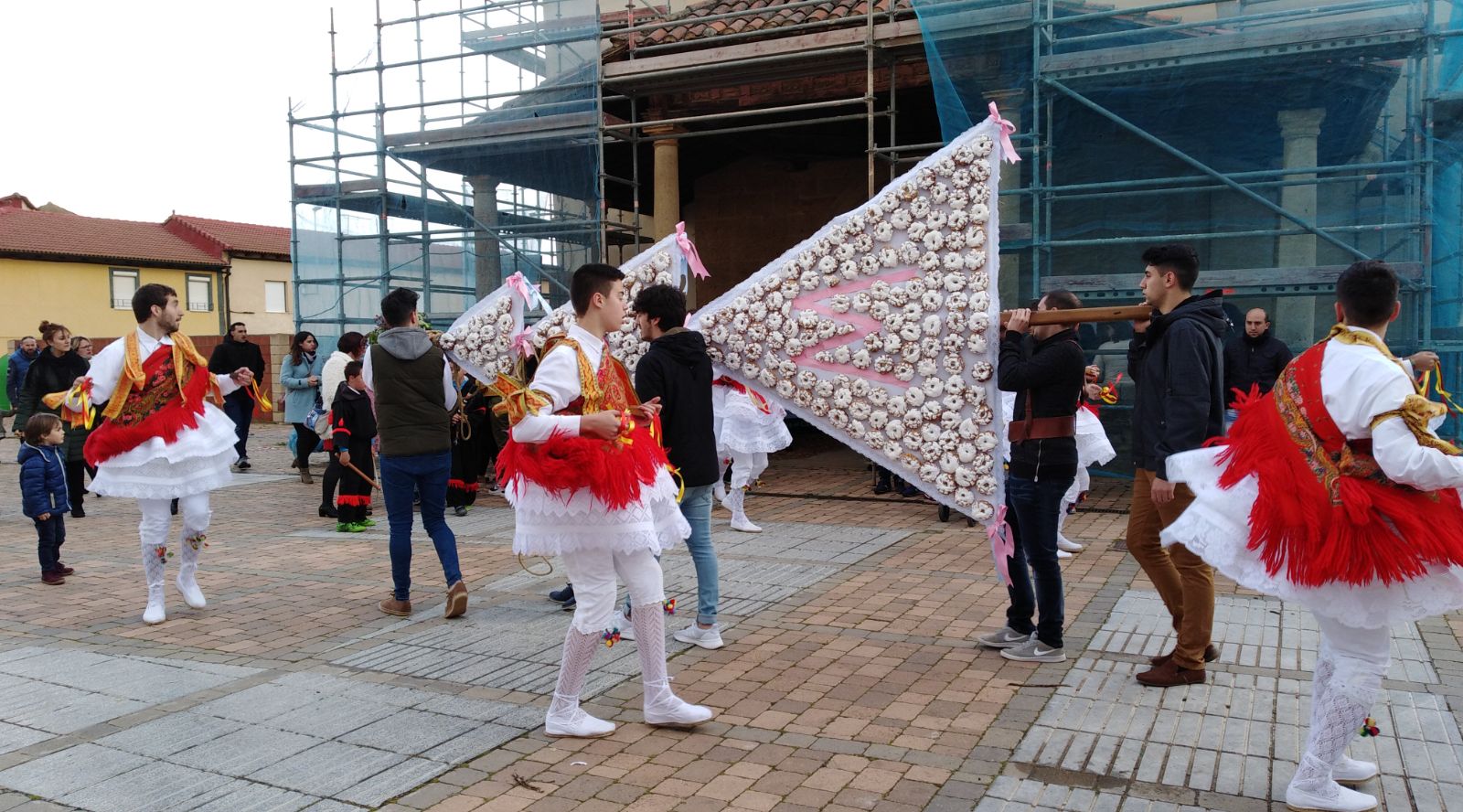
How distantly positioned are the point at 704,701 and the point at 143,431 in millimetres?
3682

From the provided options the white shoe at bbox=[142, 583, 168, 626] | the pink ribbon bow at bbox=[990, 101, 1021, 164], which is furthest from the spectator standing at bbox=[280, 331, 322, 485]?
the pink ribbon bow at bbox=[990, 101, 1021, 164]

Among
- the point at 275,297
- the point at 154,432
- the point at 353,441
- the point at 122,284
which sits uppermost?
the point at 122,284

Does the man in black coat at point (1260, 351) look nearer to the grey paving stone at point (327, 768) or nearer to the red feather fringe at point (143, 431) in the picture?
the grey paving stone at point (327, 768)

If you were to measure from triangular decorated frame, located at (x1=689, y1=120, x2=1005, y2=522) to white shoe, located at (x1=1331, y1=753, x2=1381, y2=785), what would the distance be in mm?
1517

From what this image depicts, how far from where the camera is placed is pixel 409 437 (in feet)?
19.7

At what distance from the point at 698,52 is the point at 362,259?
5.79 meters

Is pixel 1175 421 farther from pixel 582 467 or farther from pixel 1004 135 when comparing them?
pixel 582 467

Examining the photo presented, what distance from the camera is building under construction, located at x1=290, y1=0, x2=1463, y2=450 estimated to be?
355 inches

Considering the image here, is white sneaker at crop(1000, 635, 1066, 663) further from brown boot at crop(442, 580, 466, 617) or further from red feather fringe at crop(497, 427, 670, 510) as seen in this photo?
brown boot at crop(442, 580, 466, 617)

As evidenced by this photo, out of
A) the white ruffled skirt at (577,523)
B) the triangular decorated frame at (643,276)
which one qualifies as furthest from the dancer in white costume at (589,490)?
the triangular decorated frame at (643,276)

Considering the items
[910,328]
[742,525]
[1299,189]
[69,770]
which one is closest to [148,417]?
[69,770]

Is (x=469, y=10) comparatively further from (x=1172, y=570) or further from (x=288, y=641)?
(x=1172, y=570)

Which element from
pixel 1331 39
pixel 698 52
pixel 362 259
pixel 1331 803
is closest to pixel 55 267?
pixel 362 259

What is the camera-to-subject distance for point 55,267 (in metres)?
33.1
